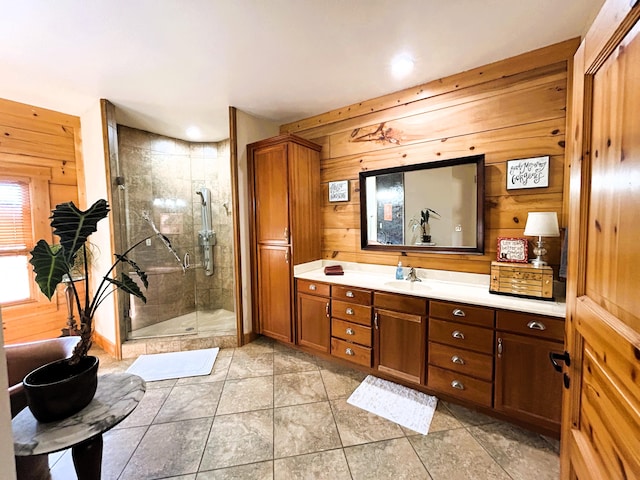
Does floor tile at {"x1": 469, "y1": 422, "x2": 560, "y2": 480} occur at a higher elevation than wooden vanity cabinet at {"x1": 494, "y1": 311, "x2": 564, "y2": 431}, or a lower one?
lower

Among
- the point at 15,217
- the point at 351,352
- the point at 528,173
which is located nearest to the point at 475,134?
the point at 528,173

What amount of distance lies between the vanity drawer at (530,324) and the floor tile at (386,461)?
3.22 feet

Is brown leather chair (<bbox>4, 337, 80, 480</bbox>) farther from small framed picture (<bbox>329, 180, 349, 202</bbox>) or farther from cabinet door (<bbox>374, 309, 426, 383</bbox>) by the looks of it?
small framed picture (<bbox>329, 180, 349, 202</bbox>)

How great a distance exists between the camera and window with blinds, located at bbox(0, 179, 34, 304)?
276 centimetres

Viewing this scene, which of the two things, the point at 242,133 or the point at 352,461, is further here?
the point at 242,133

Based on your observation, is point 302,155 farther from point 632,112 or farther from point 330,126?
point 632,112

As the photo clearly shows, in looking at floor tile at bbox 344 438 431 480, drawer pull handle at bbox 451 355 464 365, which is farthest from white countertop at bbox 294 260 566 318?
floor tile at bbox 344 438 431 480

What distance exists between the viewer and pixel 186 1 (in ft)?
4.93

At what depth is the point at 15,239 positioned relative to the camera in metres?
2.81

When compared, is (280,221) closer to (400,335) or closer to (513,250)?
(400,335)

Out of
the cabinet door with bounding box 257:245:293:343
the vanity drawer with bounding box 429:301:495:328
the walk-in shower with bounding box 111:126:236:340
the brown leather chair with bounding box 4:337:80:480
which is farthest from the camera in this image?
the walk-in shower with bounding box 111:126:236:340

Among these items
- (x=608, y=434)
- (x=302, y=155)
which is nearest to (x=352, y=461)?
(x=608, y=434)

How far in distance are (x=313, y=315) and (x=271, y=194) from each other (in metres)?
1.36

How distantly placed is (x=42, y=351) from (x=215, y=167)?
294 cm
